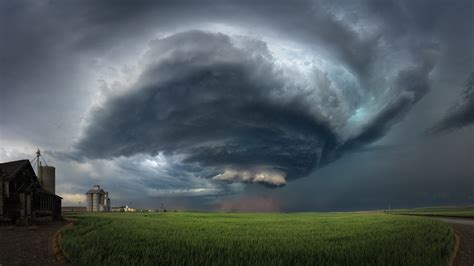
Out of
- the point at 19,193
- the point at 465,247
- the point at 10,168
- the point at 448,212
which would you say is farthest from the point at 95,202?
the point at 465,247

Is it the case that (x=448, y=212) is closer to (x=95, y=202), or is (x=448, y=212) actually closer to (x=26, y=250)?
Result: (x=95, y=202)

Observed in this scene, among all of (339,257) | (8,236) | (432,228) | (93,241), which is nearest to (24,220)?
(8,236)

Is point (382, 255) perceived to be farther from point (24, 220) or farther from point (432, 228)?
point (24, 220)

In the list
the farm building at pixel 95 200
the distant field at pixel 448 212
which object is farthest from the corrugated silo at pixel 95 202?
the distant field at pixel 448 212

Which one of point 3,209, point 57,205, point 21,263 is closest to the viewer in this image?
point 21,263

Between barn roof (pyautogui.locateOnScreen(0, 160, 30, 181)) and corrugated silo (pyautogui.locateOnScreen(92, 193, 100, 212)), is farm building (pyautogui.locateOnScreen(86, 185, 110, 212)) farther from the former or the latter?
barn roof (pyautogui.locateOnScreen(0, 160, 30, 181))

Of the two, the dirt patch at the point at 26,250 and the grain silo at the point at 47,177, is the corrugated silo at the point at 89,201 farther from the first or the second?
the dirt patch at the point at 26,250
